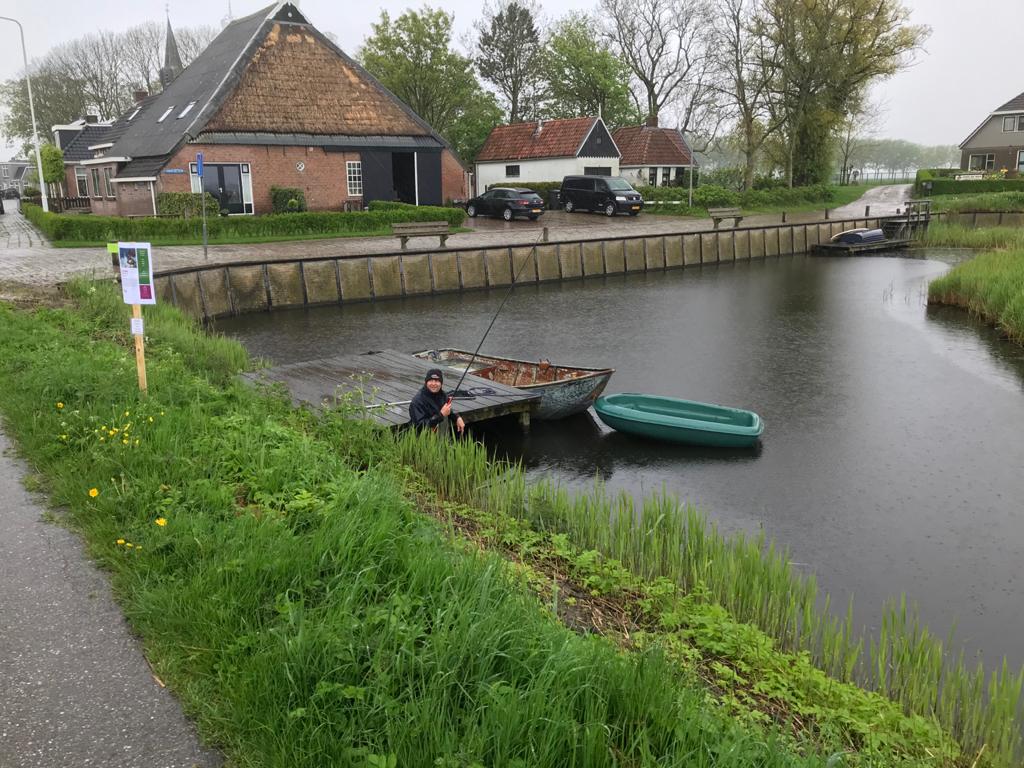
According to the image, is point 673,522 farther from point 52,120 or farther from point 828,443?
point 52,120

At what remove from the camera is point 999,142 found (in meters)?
68.9

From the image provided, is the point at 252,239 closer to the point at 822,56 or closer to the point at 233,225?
the point at 233,225

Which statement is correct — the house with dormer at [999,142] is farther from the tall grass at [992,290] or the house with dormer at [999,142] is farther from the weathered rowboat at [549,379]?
the weathered rowboat at [549,379]

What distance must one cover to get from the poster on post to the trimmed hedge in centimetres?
2048

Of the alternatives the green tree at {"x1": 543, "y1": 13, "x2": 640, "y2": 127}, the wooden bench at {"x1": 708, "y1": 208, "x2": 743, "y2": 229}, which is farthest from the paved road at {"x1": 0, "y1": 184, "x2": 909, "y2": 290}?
the green tree at {"x1": 543, "y1": 13, "x2": 640, "y2": 127}

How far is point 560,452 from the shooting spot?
12.4 meters

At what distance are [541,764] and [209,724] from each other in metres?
1.56

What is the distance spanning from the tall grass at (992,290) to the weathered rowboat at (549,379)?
37.3 ft

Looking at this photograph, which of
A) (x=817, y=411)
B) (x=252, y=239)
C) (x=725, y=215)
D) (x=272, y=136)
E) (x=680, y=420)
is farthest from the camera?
(x=725, y=215)

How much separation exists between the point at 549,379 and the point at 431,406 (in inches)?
140

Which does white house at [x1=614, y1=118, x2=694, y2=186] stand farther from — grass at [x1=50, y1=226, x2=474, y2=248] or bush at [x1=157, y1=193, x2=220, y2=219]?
bush at [x1=157, y1=193, x2=220, y2=219]

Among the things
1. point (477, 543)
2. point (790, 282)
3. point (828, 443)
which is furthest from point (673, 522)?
point (790, 282)

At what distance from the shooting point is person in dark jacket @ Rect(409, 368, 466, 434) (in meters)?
10.5

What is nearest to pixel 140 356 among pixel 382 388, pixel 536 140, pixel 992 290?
pixel 382 388
